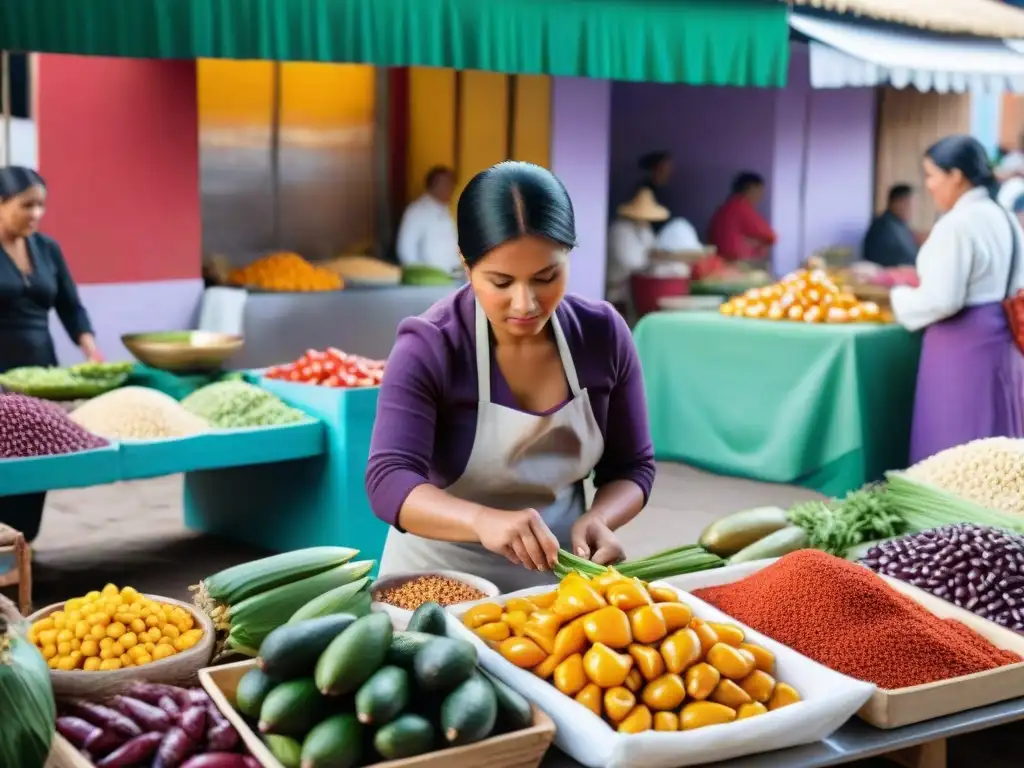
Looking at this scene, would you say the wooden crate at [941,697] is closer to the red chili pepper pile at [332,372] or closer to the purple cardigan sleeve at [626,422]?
the purple cardigan sleeve at [626,422]

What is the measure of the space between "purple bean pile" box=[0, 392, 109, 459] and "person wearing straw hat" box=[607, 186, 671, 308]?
6.84 m

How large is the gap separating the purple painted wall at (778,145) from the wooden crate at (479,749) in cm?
1137

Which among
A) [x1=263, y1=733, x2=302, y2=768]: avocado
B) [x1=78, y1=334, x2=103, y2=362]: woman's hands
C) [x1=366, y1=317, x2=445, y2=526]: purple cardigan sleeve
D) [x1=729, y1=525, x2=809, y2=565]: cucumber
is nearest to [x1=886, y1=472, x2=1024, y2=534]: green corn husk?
[x1=729, y1=525, x2=809, y2=565]: cucumber

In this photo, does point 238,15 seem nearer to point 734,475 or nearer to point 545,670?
point 734,475

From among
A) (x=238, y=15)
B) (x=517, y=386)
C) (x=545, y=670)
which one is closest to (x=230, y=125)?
(x=238, y=15)

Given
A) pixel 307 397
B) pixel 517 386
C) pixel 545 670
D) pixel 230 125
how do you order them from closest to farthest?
pixel 545 670, pixel 517 386, pixel 307 397, pixel 230 125

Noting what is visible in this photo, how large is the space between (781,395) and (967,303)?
3.58ft

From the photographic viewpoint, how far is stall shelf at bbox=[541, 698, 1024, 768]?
72.9 inches

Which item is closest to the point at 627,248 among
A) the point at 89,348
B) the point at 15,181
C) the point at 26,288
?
the point at 89,348

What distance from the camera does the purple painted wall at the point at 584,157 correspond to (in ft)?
32.6

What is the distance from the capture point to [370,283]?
9016 millimetres

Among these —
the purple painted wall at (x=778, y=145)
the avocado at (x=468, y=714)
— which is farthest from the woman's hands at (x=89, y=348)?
the purple painted wall at (x=778, y=145)

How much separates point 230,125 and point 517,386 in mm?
7916

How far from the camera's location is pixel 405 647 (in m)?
1.86
